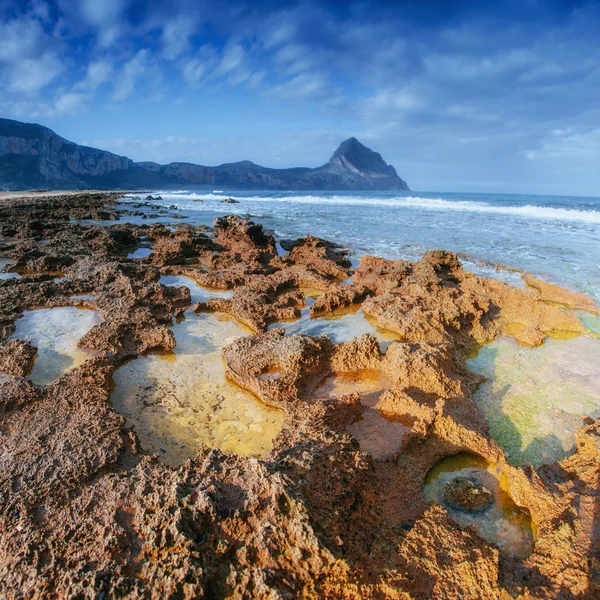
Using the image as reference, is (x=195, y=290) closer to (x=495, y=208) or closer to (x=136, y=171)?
(x=495, y=208)

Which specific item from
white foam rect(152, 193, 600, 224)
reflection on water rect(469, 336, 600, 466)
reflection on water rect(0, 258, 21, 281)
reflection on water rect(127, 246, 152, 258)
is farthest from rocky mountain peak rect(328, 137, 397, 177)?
reflection on water rect(469, 336, 600, 466)

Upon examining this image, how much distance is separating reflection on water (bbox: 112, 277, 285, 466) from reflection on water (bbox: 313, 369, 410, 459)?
660 millimetres

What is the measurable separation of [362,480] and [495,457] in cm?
119

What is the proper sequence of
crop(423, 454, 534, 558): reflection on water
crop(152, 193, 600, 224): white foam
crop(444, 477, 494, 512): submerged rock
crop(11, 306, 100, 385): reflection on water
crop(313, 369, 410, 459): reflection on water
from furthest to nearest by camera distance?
crop(152, 193, 600, 224): white foam, crop(11, 306, 100, 385): reflection on water, crop(313, 369, 410, 459): reflection on water, crop(444, 477, 494, 512): submerged rock, crop(423, 454, 534, 558): reflection on water

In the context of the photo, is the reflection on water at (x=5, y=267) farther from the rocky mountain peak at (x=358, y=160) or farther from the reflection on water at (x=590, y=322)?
the rocky mountain peak at (x=358, y=160)

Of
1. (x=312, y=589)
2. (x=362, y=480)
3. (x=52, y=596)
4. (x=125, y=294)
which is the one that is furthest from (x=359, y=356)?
(x=125, y=294)

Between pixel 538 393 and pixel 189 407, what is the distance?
3.45 m

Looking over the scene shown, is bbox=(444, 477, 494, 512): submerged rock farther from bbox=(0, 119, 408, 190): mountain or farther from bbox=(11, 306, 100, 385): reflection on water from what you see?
bbox=(0, 119, 408, 190): mountain

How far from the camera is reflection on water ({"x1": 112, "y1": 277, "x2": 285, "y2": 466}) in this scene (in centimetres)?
284

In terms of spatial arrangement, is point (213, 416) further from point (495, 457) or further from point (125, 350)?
point (495, 457)

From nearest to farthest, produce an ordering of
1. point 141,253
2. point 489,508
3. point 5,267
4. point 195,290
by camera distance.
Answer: point 489,508, point 195,290, point 5,267, point 141,253

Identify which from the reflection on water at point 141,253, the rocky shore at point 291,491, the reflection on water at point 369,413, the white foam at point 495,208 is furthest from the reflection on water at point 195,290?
the white foam at point 495,208

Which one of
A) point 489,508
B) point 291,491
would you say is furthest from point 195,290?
point 489,508

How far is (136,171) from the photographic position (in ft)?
359
